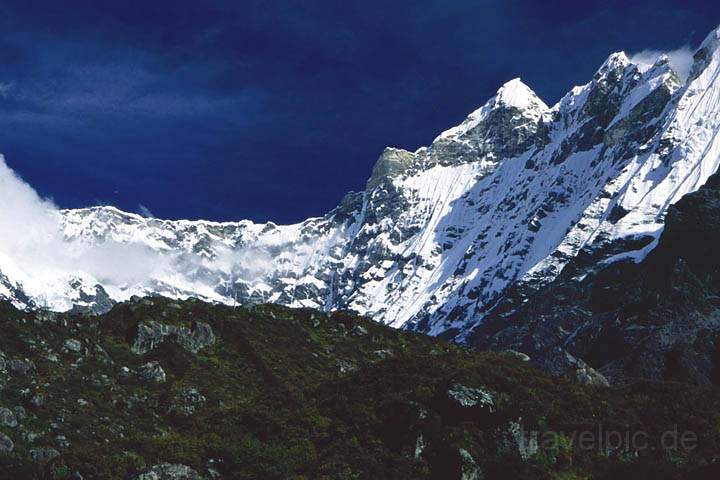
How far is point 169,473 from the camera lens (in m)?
27.8

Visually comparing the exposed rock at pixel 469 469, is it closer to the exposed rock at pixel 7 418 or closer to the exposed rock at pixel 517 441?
the exposed rock at pixel 517 441

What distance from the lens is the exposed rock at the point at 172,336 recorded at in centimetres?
7444

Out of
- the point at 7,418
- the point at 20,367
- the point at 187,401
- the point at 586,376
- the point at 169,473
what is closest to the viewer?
the point at 169,473

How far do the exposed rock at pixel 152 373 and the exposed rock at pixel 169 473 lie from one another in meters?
39.7

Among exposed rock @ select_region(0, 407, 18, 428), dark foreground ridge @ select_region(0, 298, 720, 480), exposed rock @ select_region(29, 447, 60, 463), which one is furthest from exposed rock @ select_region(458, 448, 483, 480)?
exposed rock @ select_region(0, 407, 18, 428)

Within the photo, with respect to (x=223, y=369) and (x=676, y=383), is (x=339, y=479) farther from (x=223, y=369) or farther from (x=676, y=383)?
(x=223, y=369)

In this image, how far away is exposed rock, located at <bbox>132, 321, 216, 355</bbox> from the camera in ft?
244

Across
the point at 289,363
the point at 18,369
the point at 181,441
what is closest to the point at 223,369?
the point at 289,363

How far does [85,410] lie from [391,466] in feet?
109

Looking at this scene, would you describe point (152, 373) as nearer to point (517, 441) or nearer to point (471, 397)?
point (471, 397)

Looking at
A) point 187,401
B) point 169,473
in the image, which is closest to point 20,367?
point 187,401

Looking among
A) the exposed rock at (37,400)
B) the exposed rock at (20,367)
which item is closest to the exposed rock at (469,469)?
the exposed rock at (37,400)

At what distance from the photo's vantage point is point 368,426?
3094 centimetres

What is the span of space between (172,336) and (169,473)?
49.4 metres
